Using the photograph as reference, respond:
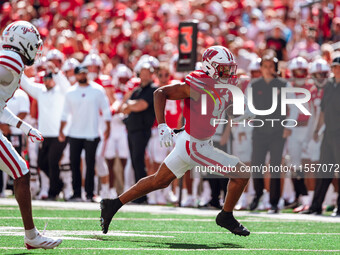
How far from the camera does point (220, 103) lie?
866 cm

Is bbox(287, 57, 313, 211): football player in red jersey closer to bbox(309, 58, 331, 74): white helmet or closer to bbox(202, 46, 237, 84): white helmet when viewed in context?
bbox(309, 58, 331, 74): white helmet

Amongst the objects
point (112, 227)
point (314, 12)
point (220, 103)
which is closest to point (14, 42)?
point (220, 103)

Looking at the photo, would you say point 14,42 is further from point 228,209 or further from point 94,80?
point 94,80

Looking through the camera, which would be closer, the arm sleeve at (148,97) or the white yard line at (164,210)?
the white yard line at (164,210)

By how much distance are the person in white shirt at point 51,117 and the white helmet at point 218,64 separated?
5756mm

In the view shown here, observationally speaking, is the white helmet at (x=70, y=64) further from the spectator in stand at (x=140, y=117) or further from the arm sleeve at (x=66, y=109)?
the spectator in stand at (x=140, y=117)

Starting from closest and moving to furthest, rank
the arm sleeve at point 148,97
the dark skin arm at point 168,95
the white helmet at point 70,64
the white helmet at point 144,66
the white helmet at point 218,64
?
the dark skin arm at point 168,95 < the white helmet at point 218,64 < the arm sleeve at point 148,97 < the white helmet at point 144,66 < the white helmet at point 70,64

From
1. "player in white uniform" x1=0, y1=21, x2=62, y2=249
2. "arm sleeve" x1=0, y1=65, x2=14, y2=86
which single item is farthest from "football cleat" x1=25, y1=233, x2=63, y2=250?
"arm sleeve" x1=0, y1=65, x2=14, y2=86

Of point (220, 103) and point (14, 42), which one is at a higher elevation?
point (14, 42)

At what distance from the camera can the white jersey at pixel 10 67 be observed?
24.0ft

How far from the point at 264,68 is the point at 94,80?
134 inches

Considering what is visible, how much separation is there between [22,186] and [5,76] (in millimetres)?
897

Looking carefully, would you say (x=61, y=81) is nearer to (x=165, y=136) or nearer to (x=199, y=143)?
(x=199, y=143)

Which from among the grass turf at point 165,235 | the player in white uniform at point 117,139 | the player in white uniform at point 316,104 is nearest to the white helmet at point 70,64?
the player in white uniform at point 117,139
